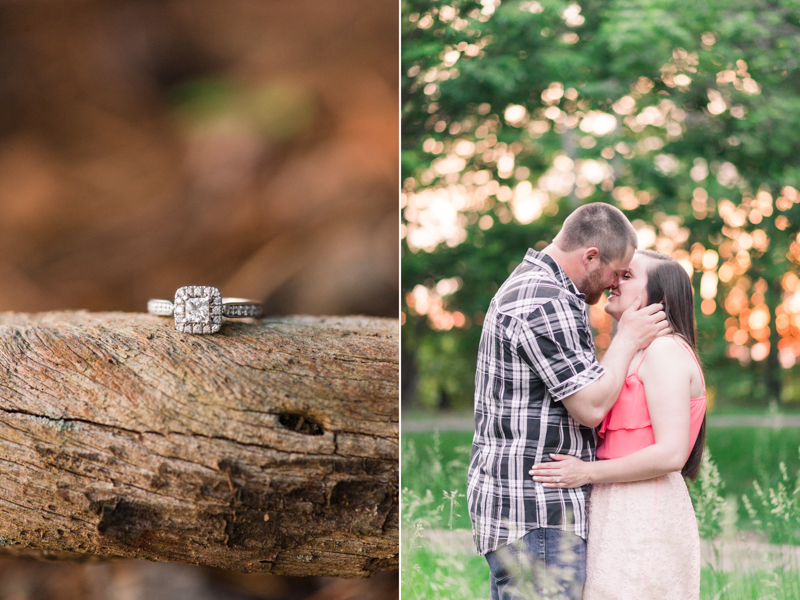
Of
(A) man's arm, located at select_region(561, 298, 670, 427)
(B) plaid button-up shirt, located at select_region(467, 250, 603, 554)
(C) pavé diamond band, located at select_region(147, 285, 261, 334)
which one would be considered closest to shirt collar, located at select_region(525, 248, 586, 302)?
(B) plaid button-up shirt, located at select_region(467, 250, 603, 554)

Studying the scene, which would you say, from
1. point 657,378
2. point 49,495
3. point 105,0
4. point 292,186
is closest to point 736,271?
point 657,378

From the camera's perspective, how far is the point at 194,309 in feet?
4.80

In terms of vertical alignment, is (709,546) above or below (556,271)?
below

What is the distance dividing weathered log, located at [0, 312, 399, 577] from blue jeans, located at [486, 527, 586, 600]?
0.94 ft

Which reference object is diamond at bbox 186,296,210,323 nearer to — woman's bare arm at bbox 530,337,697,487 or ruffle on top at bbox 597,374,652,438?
woman's bare arm at bbox 530,337,697,487

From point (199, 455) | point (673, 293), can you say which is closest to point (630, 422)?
point (673, 293)

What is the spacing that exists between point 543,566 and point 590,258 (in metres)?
→ 0.72

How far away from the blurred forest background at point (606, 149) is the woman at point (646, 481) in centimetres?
120

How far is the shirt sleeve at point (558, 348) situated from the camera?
121 centimetres

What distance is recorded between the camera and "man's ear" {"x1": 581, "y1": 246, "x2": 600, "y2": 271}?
4.41ft

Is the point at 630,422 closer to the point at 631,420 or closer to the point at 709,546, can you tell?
the point at 631,420

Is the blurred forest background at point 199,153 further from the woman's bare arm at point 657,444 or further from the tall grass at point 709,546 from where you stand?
the woman's bare arm at point 657,444

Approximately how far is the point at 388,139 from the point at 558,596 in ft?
6.97

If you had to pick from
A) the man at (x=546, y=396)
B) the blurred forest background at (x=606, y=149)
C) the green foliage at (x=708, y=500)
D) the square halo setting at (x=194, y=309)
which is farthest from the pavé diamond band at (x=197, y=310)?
the green foliage at (x=708, y=500)
